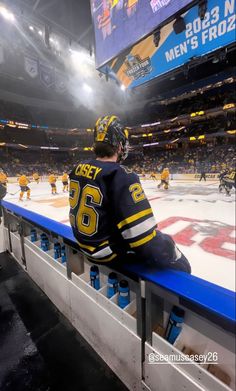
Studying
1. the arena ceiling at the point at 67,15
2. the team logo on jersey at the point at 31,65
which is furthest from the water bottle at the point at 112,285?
the team logo on jersey at the point at 31,65

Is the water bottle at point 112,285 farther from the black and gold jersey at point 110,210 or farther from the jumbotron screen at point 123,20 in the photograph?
the jumbotron screen at point 123,20

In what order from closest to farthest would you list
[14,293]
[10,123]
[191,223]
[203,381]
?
[203,381] → [14,293] → [191,223] → [10,123]

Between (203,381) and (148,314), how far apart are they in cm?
28

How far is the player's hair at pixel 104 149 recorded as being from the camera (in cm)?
81

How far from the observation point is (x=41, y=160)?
16.9m

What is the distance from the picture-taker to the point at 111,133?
82 cm

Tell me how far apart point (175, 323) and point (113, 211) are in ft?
1.99

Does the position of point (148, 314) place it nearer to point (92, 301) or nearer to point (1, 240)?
point (92, 301)

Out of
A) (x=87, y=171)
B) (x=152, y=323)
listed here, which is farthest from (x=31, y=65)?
(x=152, y=323)

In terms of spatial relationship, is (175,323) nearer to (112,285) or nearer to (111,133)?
(112,285)

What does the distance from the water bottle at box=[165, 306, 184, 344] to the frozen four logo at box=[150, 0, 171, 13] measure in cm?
133

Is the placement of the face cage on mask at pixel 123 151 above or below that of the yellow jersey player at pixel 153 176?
above

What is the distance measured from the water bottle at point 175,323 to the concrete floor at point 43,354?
0.44m

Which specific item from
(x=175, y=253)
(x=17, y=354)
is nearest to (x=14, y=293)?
(x=17, y=354)
